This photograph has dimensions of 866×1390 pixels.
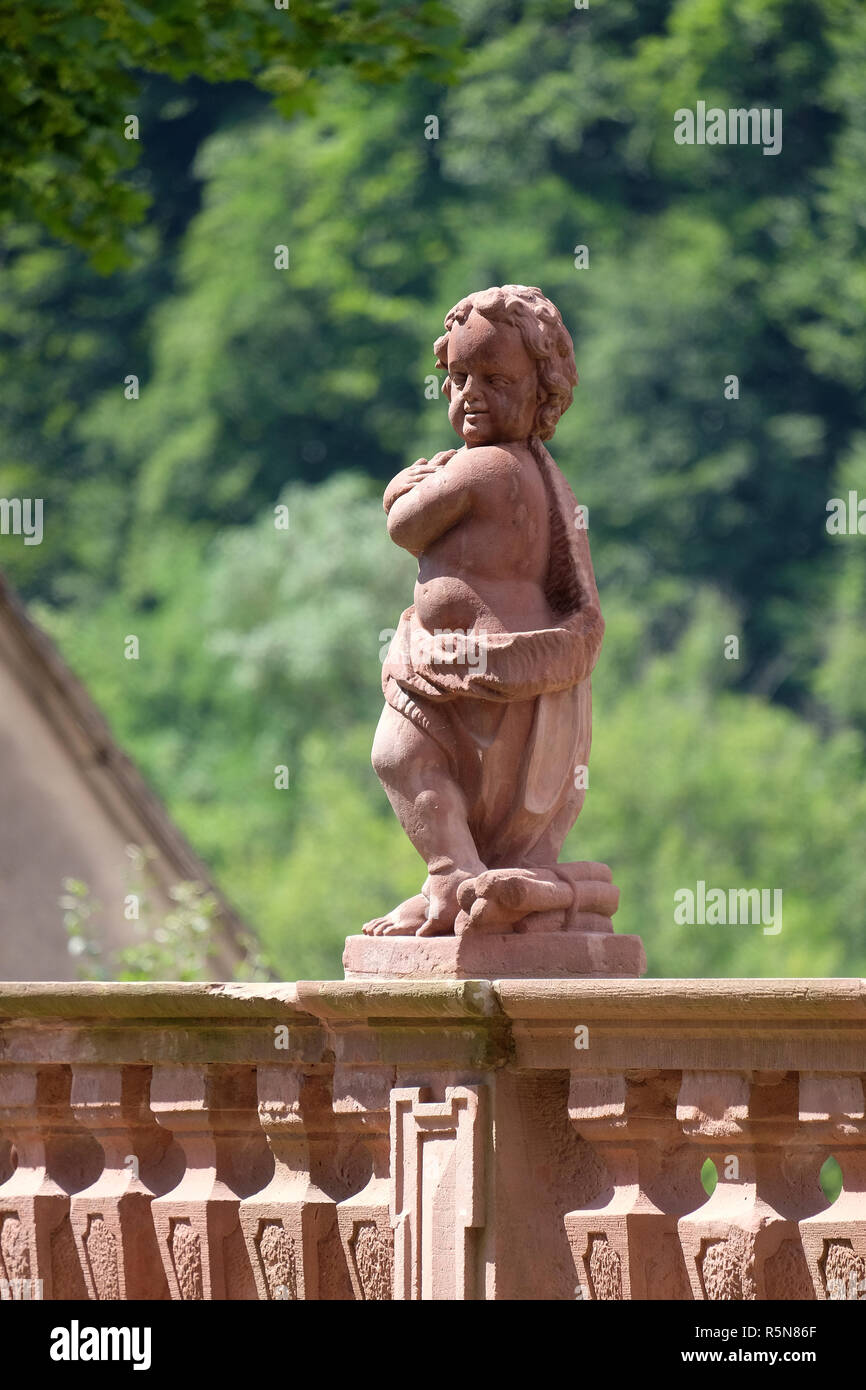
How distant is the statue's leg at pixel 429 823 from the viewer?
17.9ft

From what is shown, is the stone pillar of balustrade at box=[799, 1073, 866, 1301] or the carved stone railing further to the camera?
the carved stone railing

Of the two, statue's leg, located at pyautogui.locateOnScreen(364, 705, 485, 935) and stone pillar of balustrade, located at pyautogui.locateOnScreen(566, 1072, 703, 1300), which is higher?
statue's leg, located at pyautogui.locateOnScreen(364, 705, 485, 935)

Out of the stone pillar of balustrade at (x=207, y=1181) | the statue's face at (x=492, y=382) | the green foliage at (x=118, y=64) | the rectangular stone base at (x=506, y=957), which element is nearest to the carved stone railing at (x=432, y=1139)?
the stone pillar of balustrade at (x=207, y=1181)

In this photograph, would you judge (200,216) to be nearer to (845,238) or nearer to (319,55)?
(845,238)

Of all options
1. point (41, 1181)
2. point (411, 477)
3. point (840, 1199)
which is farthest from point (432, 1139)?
point (411, 477)

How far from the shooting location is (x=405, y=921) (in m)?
5.54

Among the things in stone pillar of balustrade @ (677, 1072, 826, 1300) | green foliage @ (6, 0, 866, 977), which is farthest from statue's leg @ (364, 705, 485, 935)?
green foliage @ (6, 0, 866, 977)

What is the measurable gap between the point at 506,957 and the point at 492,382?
4.70ft

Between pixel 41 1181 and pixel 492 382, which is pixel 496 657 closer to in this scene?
pixel 492 382

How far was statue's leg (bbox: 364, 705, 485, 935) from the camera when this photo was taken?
Result: 544 centimetres

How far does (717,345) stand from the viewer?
32.8m

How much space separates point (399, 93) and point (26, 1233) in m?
31.9

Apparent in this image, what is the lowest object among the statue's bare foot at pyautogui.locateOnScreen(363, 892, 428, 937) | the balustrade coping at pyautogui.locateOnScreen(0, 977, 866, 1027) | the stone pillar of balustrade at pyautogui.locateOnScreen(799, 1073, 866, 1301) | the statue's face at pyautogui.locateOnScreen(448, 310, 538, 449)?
the stone pillar of balustrade at pyautogui.locateOnScreen(799, 1073, 866, 1301)

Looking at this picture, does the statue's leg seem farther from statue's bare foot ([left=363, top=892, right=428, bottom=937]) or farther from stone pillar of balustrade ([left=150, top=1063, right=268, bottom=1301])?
stone pillar of balustrade ([left=150, top=1063, right=268, bottom=1301])
